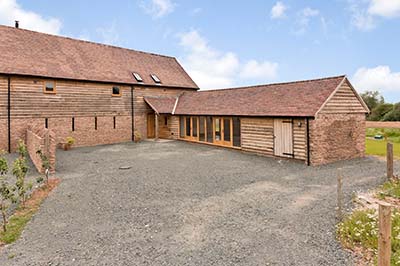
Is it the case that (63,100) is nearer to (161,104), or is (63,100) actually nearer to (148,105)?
(148,105)

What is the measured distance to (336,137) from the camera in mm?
13523

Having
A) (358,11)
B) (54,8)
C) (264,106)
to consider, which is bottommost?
(264,106)

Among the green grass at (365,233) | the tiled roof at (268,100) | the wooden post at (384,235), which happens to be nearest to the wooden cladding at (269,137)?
the tiled roof at (268,100)

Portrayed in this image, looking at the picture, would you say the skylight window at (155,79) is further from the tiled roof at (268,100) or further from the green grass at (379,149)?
the green grass at (379,149)

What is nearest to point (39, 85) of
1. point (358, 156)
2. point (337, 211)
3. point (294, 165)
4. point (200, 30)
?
point (200, 30)

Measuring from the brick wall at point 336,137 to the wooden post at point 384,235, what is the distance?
9.62m

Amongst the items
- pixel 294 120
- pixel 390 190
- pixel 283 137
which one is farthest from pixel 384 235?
pixel 283 137

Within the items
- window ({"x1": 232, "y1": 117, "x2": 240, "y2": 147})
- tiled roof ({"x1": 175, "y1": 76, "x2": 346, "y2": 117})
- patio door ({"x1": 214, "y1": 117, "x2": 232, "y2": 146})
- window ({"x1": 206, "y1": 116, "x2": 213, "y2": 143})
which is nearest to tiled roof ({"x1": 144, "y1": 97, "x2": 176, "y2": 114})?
tiled roof ({"x1": 175, "y1": 76, "x2": 346, "y2": 117})

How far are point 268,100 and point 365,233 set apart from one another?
1149 cm

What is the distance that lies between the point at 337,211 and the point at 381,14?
1291 cm

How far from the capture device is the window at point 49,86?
56.7 ft

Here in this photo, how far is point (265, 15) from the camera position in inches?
621

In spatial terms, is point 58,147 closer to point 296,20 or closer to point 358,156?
point 296,20

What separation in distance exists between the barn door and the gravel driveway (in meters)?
1.88
